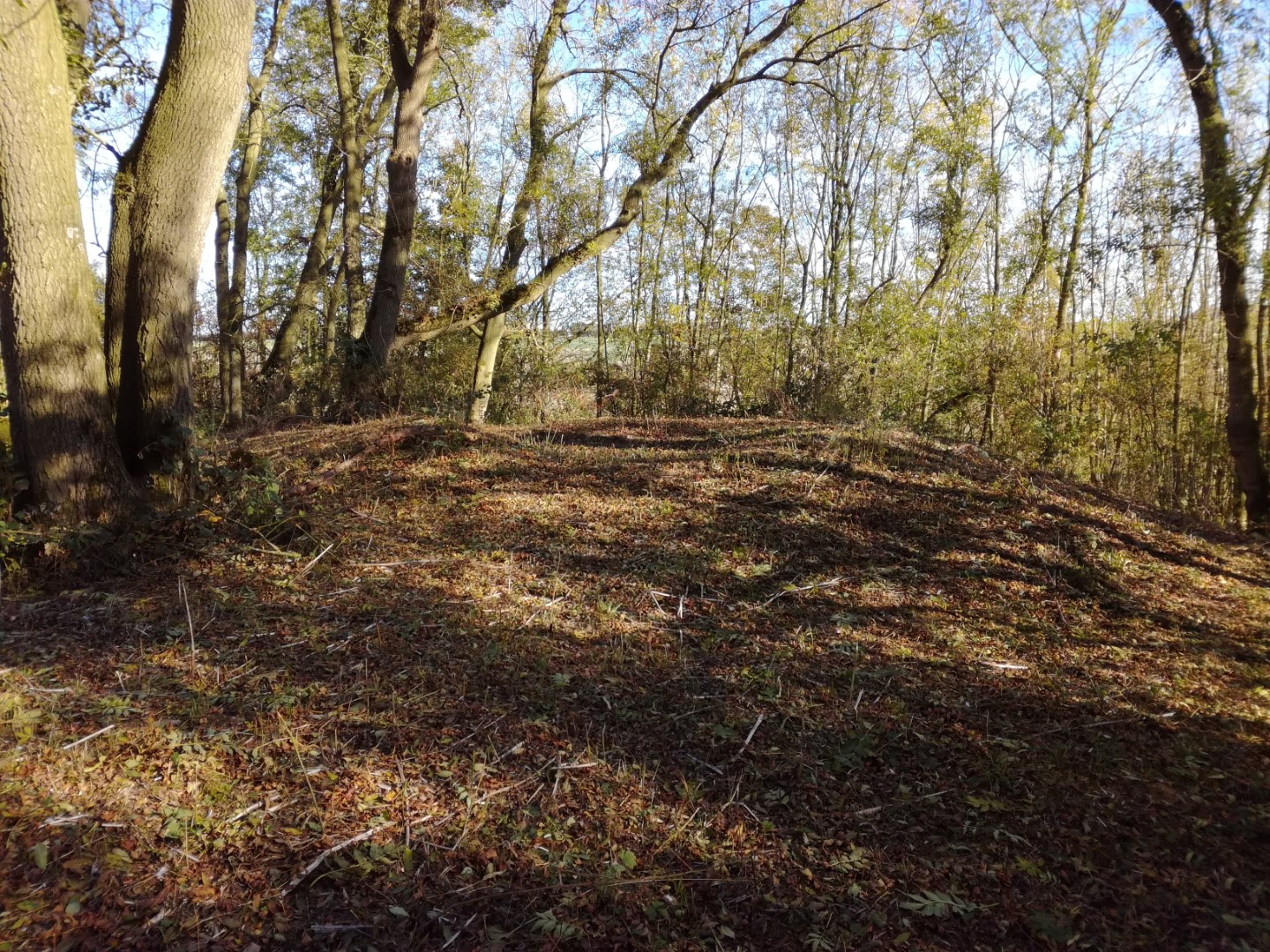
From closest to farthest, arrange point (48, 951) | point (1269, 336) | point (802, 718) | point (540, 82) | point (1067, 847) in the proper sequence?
point (48, 951)
point (1067, 847)
point (802, 718)
point (1269, 336)
point (540, 82)

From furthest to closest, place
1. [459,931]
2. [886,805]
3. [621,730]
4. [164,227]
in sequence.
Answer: [164,227]
[621,730]
[886,805]
[459,931]

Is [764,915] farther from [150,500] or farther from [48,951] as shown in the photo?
[150,500]

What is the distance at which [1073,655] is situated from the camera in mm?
4113

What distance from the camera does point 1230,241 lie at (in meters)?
6.24

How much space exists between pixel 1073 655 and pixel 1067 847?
1.73 meters

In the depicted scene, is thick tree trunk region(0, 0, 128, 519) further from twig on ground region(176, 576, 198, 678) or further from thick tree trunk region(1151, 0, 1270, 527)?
thick tree trunk region(1151, 0, 1270, 527)

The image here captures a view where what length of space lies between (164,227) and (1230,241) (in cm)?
820

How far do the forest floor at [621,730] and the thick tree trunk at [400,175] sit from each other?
349cm

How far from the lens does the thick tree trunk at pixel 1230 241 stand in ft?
19.7

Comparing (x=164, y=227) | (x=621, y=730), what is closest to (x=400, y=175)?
(x=164, y=227)

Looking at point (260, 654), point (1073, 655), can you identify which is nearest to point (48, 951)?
point (260, 654)

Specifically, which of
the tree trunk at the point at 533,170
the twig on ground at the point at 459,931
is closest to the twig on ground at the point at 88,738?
the twig on ground at the point at 459,931

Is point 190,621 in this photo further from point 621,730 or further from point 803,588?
point 803,588

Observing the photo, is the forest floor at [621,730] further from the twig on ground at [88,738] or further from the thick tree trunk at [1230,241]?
the thick tree trunk at [1230,241]
